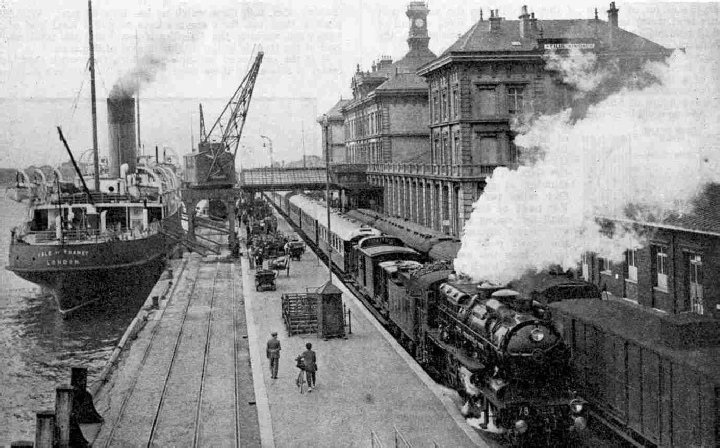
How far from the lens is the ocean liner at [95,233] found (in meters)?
35.5

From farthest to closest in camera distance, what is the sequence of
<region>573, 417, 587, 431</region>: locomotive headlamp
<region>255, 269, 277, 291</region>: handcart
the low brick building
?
<region>255, 269, 277, 291</region>: handcart → the low brick building → <region>573, 417, 587, 431</region>: locomotive headlamp

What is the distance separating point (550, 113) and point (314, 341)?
70.7 ft

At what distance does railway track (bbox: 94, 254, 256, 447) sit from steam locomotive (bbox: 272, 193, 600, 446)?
4989 millimetres

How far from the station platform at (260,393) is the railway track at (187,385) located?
4 cm

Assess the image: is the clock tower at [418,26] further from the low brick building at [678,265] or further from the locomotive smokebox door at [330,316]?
the locomotive smokebox door at [330,316]

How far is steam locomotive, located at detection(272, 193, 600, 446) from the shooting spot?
1319 cm

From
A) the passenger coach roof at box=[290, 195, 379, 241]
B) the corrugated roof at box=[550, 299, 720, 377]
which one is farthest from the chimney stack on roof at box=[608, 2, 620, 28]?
the corrugated roof at box=[550, 299, 720, 377]

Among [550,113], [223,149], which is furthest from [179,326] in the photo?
[223,149]

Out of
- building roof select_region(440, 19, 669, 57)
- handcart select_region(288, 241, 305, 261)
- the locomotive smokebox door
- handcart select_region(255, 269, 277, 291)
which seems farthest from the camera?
handcart select_region(288, 241, 305, 261)

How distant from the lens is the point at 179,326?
87.5 ft

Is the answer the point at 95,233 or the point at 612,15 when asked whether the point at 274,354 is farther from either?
the point at 612,15

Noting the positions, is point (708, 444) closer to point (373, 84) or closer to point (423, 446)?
point (423, 446)

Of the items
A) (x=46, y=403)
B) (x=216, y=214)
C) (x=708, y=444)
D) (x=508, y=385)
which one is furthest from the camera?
(x=216, y=214)

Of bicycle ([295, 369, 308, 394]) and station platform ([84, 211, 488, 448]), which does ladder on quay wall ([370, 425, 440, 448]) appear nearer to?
station platform ([84, 211, 488, 448])
